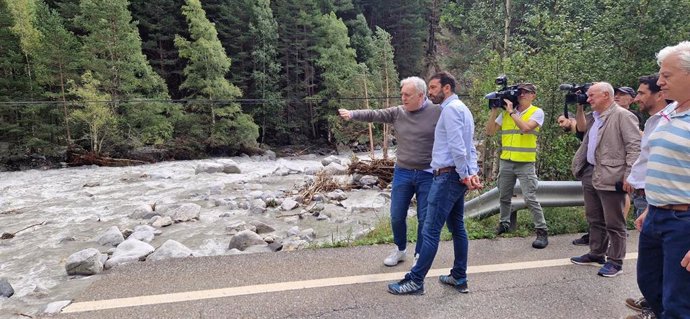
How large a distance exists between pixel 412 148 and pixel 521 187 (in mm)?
1836

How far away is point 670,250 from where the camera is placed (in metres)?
2.27

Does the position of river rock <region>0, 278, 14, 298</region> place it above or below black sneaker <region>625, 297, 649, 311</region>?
below

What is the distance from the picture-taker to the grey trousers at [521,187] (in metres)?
4.90

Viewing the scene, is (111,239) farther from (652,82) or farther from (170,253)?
(652,82)

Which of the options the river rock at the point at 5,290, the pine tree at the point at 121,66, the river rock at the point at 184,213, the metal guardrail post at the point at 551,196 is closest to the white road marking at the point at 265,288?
the metal guardrail post at the point at 551,196

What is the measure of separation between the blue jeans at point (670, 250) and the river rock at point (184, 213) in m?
9.32

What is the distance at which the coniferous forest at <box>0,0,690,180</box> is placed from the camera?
25.4ft

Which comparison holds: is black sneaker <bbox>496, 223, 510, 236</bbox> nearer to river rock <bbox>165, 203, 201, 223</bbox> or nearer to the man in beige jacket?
the man in beige jacket

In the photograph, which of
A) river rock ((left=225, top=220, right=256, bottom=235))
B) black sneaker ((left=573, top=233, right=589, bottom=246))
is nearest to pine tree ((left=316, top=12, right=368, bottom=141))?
river rock ((left=225, top=220, right=256, bottom=235))

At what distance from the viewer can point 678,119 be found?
223cm

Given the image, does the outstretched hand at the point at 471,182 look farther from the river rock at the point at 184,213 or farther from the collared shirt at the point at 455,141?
the river rock at the point at 184,213

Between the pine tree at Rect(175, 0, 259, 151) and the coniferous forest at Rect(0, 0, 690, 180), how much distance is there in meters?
0.09

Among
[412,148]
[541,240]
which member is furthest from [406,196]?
[541,240]

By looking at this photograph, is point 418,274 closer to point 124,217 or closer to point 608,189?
point 608,189
